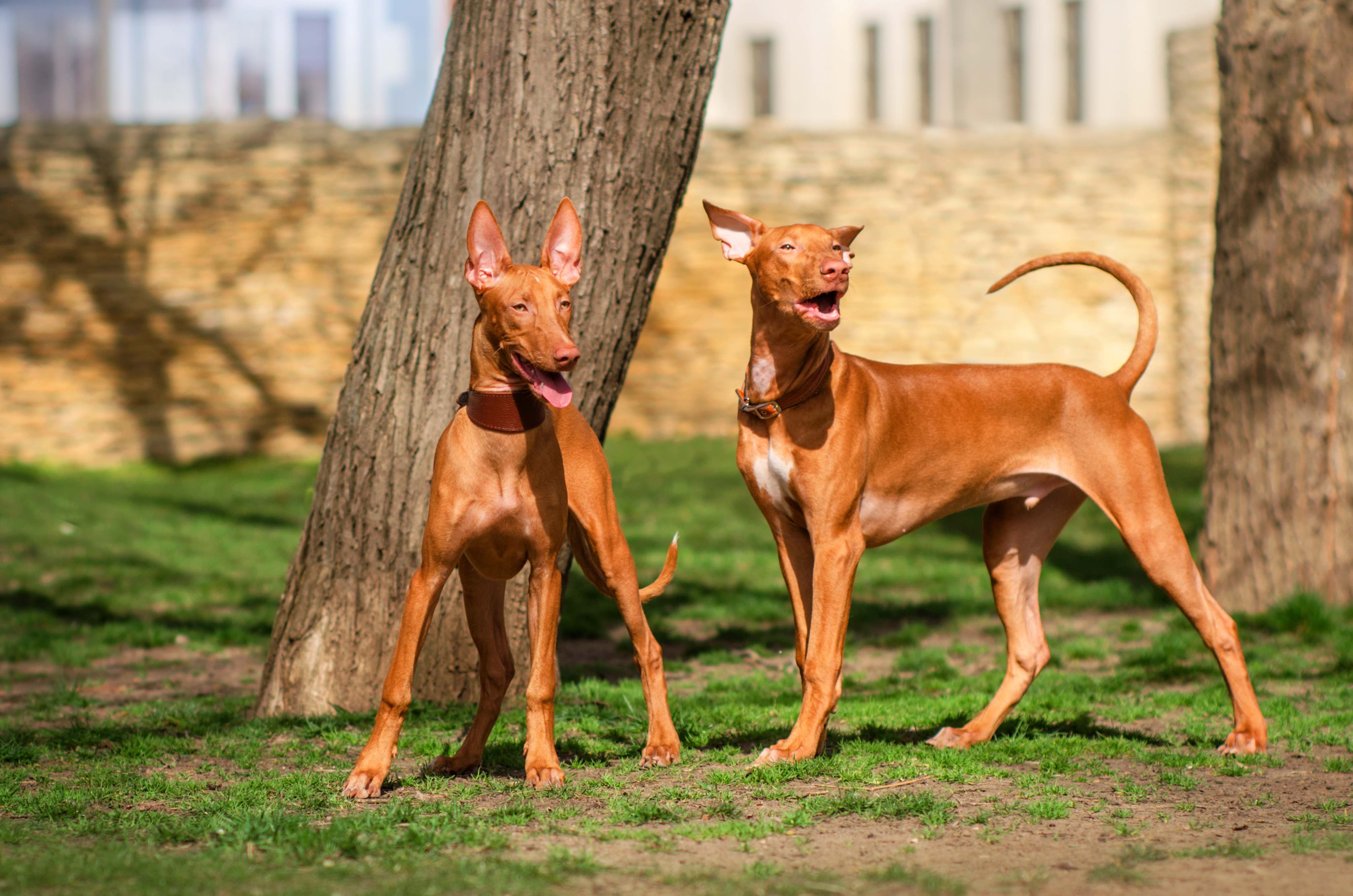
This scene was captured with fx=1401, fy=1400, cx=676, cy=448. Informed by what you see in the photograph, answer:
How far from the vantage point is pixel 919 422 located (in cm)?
500

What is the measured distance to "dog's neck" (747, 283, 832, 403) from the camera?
469 centimetres

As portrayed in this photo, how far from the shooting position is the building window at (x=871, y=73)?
32656 millimetres

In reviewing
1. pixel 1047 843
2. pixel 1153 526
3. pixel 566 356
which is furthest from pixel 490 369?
pixel 1153 526

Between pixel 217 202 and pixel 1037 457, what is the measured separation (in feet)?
42.0

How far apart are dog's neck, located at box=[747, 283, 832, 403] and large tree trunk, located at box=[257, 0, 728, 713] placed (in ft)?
3.60

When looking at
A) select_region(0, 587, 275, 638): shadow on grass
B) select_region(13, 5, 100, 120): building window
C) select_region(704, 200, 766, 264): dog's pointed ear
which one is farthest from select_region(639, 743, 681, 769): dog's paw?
select_region(13, 5, 100, 120): building window

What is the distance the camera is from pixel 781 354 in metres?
4.71

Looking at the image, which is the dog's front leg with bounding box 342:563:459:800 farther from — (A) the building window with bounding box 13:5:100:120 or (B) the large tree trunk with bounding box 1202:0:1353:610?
(A) the building window with bounding box 13:5:100:120

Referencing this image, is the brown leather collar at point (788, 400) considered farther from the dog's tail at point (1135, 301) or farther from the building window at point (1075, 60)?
the building window at point (1075, 60)

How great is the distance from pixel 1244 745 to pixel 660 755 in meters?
2.09

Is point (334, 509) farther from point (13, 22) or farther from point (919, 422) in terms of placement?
point (13, 22)

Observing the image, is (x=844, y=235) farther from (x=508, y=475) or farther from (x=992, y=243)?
(x=992, y=243)

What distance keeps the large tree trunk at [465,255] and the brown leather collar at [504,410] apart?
1213 millimetres

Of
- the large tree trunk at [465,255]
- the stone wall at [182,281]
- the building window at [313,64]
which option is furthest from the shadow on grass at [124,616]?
the building window at [313,64]
